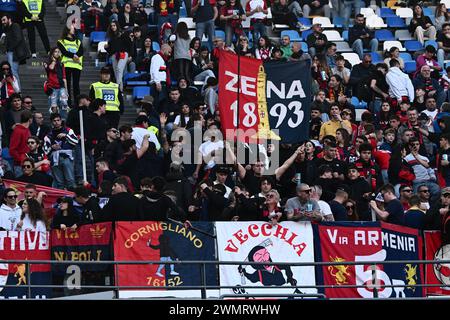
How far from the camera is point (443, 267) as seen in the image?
20.4 metres

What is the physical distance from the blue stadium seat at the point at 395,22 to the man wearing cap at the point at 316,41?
333 cm

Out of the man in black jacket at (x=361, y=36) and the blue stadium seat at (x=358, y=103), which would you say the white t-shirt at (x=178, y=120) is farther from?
the man in black jacket at (x=361, y=36)

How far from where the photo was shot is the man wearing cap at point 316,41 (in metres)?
30.5

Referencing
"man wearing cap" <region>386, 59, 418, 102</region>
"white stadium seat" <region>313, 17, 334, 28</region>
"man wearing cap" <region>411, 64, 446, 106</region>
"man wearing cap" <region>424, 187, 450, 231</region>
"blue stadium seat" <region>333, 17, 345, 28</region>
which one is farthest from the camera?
"blue stadium seat" <region>333, 17, 345, 28</region>

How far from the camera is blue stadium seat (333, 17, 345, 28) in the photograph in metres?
33.6

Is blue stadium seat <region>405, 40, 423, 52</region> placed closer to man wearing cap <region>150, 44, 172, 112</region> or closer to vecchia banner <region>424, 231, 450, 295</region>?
man wearing cap <region>150, 44, 172, 112</region>

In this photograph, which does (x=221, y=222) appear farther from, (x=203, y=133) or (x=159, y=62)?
(x=159, y=62)

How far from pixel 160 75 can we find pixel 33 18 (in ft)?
9.09

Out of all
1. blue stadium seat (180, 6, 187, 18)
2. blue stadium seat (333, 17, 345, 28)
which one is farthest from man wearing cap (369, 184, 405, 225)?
blue stadium seat (333, 17, 345, 28)

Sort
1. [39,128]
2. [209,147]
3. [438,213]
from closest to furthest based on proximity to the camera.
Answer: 1. [438,213]
2. [209,147]
3. [39,128]

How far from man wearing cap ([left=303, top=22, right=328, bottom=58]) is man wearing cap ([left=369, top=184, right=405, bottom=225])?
8680 mm

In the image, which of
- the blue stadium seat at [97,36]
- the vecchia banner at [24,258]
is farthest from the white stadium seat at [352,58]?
the vecchia banner at [24,258]

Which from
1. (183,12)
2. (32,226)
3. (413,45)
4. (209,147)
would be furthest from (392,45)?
(32,226)

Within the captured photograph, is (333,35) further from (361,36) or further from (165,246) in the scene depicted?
(165,246)
